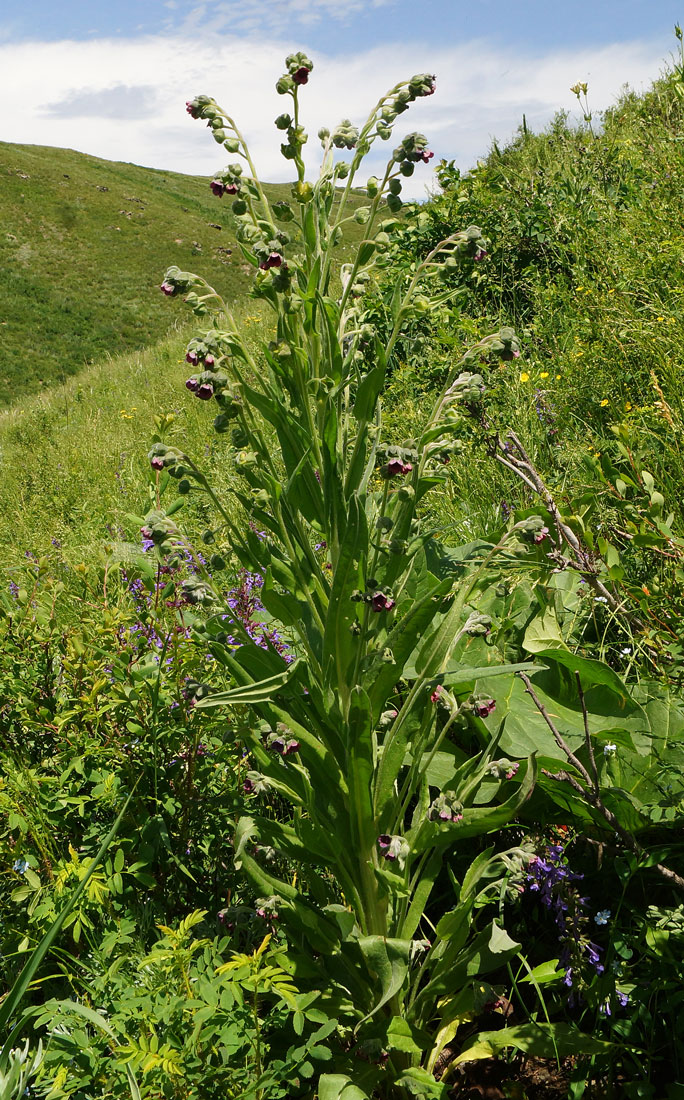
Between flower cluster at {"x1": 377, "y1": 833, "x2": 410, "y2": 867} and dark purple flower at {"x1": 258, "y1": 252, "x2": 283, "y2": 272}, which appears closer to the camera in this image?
dark purple flower at {"x1": 258, "y1": 252, "x2": 283, "y2": 272}

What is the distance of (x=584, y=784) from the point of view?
1692 mm

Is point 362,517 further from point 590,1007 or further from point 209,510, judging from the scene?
point 209,510

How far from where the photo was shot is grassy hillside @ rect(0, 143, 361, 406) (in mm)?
35906

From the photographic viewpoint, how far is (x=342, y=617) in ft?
4.61

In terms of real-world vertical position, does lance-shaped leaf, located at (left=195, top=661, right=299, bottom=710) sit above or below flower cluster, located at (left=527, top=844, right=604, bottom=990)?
above

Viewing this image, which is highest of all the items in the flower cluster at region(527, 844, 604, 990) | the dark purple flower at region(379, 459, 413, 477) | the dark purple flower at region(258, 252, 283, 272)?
the dark purple flower at region(258, 252, 283, 272)

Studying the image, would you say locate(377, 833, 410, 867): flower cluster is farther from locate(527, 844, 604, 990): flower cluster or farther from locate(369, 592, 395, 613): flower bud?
locate(369, 592, 395, 613): flower bud

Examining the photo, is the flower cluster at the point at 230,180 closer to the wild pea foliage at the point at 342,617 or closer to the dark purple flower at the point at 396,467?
the wild pea foliage at the point at 342,617

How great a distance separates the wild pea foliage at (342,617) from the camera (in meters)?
1.39

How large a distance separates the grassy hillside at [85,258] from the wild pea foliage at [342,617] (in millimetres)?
33067

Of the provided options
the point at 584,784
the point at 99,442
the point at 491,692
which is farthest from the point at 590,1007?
the point at 99,442

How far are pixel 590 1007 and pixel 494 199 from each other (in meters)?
5.56

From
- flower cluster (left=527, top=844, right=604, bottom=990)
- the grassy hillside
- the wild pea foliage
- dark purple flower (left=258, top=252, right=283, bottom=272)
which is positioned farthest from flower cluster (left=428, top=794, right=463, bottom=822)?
the grassy hillside

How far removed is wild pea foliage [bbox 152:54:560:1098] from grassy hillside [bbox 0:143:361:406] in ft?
108
